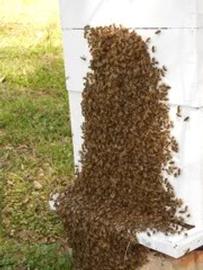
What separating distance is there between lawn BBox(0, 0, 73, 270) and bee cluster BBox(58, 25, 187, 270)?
721mm

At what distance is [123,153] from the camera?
307 centimetres

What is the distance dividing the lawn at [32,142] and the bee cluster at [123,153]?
2.37 feet

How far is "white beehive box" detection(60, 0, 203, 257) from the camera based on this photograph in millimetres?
2674

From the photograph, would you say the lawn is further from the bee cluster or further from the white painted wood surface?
the white painted wood surface

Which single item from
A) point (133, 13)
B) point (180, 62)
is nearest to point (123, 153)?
point (180, 62)

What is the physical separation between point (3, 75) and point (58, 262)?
12.1ft

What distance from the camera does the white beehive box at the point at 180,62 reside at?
2.67 metres

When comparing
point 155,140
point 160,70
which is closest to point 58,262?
point 155,140

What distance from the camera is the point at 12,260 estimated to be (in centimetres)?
398

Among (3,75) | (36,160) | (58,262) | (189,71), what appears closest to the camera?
(189,71)

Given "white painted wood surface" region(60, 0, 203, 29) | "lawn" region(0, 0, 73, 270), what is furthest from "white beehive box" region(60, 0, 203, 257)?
"lawn" region(0, 0, 73, 270)

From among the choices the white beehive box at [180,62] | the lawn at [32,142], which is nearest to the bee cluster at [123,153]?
the white beehive box at [180,62]

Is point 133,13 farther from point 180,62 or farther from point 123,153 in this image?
point 123,153

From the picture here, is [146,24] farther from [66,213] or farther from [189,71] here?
[66,213]
